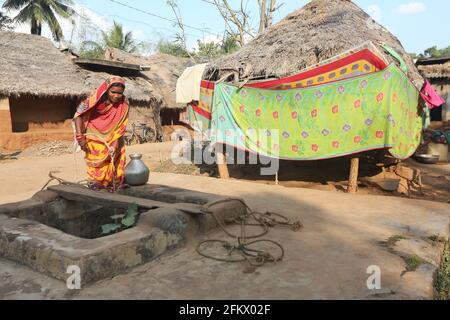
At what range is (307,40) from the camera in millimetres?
7160

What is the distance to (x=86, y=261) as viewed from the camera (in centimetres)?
251

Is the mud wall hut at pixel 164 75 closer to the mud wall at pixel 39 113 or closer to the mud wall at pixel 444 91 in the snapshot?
the mud wall at pixel 39 113

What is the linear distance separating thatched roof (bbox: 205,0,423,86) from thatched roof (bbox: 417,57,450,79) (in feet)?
27.4

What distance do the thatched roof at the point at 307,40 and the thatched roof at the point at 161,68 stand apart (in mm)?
10080

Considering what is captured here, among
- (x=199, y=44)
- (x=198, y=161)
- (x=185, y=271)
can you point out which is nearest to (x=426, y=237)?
(x=185, y=271)

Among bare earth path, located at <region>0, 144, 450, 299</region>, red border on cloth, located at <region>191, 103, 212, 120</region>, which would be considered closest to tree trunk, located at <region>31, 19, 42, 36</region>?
red border on cloth, located at <region>191, 103, 212, 120</region>

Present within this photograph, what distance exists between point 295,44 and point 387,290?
576 cm

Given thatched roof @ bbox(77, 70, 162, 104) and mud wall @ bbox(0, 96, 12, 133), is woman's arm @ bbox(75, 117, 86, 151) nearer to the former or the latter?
mud wall @ bbox(0, 96, 12, 133)

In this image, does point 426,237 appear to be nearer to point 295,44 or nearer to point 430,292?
point 430,292

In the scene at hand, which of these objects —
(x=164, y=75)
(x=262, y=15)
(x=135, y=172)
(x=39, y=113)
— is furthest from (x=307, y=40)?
(x=164, y=75)

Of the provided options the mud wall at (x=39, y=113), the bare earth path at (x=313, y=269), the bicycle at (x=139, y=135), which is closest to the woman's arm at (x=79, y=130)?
the bare earth path at (x=313, y=269)

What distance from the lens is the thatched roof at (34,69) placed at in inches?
489

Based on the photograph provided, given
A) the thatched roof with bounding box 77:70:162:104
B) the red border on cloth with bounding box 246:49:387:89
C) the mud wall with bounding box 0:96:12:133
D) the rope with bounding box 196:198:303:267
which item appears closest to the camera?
the rope with bounding box 196:198:303:267

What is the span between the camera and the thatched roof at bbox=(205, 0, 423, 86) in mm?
6867
